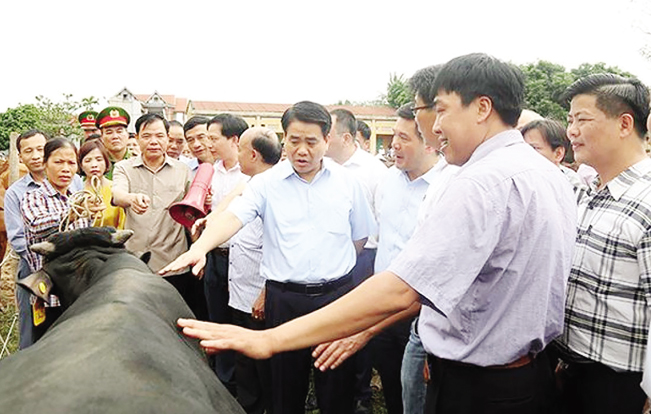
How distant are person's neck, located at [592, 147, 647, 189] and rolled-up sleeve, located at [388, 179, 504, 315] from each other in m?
0.95

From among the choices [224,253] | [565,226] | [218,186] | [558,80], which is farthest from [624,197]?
[558,80]

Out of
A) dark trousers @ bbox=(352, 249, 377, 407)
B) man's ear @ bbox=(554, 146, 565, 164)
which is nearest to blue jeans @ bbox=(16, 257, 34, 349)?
dark trousers @ bbox=(352, 249, 377, 407)

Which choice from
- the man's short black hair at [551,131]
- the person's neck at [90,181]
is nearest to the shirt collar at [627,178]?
the man's short black hair at [551,131]

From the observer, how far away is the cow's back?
142 cm

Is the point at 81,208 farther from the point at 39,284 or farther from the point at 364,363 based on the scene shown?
the point at 364,363

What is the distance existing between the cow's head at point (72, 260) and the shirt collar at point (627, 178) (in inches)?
98.6

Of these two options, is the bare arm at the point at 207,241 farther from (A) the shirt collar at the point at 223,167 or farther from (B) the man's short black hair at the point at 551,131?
(B) the man's short black hair at the point at 551,131

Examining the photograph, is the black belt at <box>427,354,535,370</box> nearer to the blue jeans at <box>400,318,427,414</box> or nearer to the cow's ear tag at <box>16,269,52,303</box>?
the blue jeans at <box>400,318,427,414</box>

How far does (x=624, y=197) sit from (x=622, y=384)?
2.43ft

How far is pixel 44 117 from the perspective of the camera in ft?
87.2

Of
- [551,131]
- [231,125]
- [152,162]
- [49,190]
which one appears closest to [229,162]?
[231,125]

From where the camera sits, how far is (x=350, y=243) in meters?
3.68

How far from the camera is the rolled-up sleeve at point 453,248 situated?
1739mm

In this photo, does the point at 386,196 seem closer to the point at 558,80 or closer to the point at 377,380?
the point at 377,380
